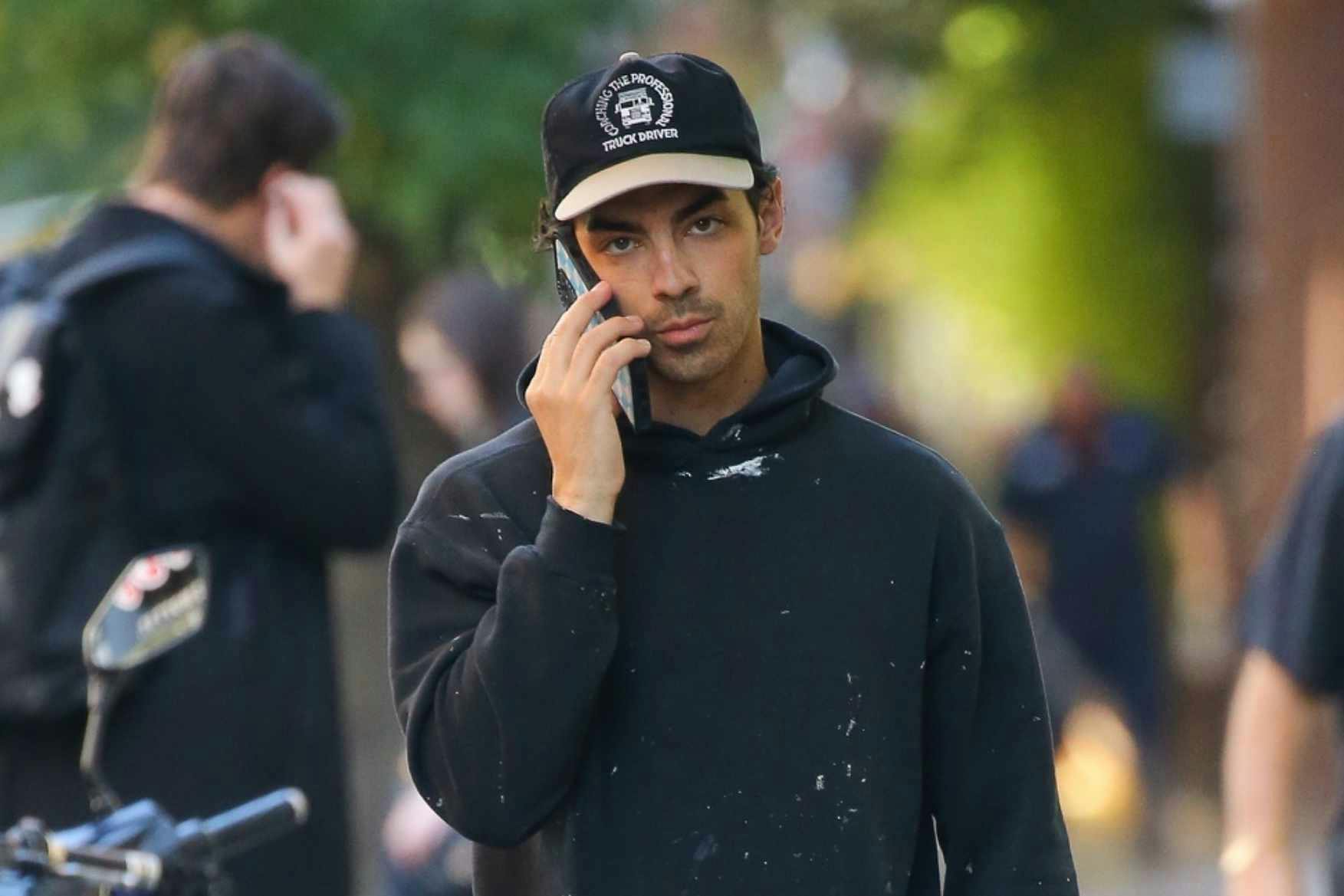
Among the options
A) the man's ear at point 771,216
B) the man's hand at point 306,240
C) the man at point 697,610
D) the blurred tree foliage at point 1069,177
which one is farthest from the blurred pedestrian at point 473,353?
the blurred tree foliage at point 1069,177

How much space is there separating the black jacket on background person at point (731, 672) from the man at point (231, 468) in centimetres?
149

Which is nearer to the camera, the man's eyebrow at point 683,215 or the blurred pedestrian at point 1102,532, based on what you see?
the man's eyebrow at point 683,215

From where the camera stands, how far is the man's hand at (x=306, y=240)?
5039 mm

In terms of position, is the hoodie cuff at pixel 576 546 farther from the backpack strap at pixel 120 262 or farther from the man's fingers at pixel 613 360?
the backpack strap at pixel 120 262

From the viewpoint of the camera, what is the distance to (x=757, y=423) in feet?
10.4

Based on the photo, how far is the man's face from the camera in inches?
122

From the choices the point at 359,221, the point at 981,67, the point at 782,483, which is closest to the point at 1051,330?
the point at 981,67

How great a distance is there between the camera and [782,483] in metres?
3.15

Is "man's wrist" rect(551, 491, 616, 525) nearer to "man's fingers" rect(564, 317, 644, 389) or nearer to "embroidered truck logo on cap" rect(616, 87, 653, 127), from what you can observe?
"man's fingers" rect(564, 317, 644, 389)

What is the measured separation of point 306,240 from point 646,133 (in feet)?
6.95

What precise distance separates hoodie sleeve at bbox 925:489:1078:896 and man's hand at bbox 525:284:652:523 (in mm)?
443

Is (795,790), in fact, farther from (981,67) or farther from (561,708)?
(981,67)

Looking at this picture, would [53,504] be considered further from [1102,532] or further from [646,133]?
[1102,532]

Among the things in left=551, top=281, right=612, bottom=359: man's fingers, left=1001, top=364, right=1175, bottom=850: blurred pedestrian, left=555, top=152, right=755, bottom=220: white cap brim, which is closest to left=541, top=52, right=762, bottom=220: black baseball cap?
left=555, top=152, right=755, bottom=220: white cap brim
